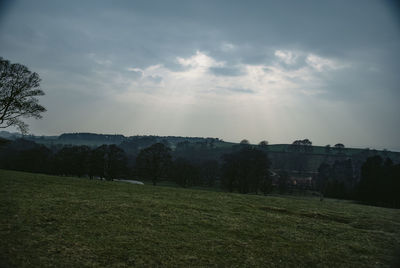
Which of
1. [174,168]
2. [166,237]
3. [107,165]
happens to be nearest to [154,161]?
[174,168]

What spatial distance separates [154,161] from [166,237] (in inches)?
2262

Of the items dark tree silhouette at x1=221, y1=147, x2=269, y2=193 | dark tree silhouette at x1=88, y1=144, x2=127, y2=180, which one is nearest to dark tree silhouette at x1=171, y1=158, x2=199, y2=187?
dark tree silhouette at x1=88, y1=144, x2=127, y2=180

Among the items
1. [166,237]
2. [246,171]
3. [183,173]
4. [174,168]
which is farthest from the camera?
[174,168]

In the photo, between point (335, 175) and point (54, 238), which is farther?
point (335, 175)

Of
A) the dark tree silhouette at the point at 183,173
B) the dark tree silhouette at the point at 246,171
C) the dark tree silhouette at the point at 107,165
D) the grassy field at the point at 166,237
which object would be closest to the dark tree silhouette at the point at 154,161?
the dark tree silhouette at the point at 107,165

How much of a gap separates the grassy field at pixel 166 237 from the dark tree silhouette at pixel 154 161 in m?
50.8

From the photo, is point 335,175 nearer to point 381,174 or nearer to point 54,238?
point 381,174

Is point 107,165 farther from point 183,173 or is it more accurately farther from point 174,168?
point 183,173

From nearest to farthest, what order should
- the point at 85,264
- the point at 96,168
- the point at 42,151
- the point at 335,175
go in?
the point at 85,264 → the point at 96,168 → the point at 42,151 → the point at 335,175

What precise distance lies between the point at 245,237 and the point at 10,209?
10.2m

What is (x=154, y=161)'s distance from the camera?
216ft

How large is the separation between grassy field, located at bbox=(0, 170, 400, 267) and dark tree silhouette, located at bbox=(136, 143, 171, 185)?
50847 mm

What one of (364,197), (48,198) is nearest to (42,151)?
(48,198)

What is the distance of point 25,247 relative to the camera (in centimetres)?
748
